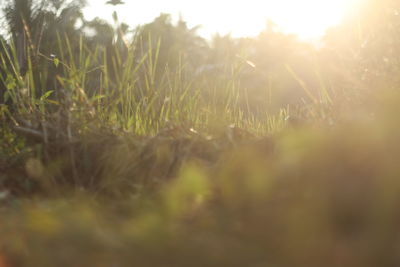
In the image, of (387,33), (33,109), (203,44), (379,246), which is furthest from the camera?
(203,44)

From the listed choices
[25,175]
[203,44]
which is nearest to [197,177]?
[25,175]

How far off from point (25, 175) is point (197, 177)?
3.55 ft

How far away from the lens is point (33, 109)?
2.35 m

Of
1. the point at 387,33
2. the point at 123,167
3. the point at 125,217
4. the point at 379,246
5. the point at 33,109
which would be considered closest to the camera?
the point at 379,246

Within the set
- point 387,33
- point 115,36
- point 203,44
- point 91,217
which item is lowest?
point 91,217

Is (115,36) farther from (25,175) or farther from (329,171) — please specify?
(329,171)

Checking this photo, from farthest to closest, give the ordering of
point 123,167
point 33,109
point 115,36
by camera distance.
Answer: point 115,36
point 33,109
point 123,167

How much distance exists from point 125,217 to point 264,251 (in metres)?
0.44

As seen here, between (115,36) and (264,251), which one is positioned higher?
(115,36)

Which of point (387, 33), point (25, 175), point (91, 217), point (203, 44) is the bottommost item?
point (25, 175)

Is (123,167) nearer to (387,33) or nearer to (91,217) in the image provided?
(91,217)

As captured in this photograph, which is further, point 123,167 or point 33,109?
point 33,109

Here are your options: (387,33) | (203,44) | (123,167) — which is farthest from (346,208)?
(203,44)

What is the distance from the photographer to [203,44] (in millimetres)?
A: 54688
